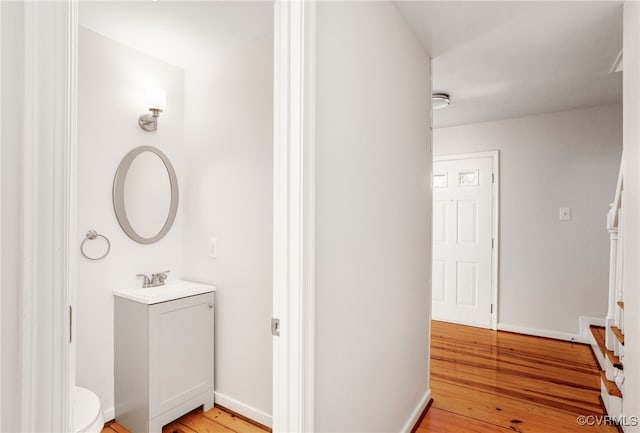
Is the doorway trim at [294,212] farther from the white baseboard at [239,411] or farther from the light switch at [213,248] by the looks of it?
the light switch at [213,248]

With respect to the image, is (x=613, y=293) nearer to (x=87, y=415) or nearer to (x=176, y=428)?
(x=176, y=428)

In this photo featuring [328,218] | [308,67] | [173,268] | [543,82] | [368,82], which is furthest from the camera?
[543,82]

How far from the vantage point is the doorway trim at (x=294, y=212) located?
113 cm

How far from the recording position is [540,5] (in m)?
1.91

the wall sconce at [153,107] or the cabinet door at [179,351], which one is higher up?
the wall sconce at [153,107]

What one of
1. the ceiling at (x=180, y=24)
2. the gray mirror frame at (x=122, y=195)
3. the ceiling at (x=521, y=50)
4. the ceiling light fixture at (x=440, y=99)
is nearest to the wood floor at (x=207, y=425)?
the gray mirror frame at (x=122, y=195)

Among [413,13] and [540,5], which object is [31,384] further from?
[540,5]

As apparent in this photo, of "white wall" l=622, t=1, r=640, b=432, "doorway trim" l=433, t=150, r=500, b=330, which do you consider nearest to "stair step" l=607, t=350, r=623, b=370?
"white wall" l=622, t=1, r=640, b=432

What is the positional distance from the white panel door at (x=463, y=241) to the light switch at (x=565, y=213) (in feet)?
2.26

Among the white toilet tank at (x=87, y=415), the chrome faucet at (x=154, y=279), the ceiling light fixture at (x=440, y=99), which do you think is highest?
the ceiling light fixture at (x=440, y=99)

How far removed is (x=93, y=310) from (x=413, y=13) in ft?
8.28

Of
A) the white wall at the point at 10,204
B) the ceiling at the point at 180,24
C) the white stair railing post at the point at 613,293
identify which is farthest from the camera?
the white stair railing post at the point at 613,293

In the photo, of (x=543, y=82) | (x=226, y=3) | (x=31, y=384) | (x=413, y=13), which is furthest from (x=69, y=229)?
(x=543, y=82)

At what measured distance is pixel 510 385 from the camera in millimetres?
2719
